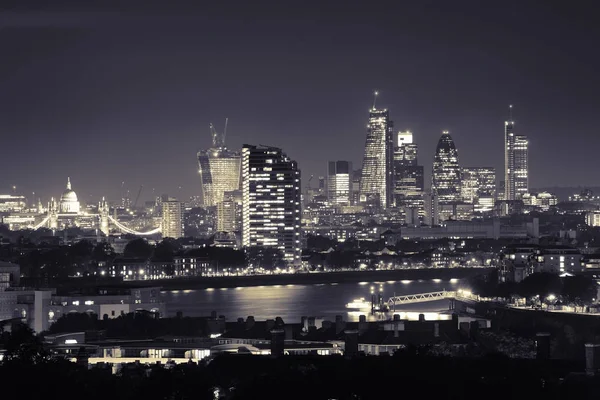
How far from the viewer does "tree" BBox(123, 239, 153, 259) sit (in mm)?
112438

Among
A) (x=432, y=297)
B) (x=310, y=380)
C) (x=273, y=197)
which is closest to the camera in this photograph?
(x=310, y=380)

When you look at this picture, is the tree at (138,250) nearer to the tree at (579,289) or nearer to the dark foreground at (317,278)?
the dark foreground at (317,278)

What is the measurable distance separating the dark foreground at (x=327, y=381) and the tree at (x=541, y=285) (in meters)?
32.4

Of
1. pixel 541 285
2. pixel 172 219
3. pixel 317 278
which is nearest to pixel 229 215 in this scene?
pixel 172 219

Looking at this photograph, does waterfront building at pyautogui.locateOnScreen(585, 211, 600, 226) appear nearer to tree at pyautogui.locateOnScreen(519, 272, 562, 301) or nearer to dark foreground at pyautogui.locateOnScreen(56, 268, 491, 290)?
dark foreground at pyautogui.locateOnScreen(56, 268, 491, 290)

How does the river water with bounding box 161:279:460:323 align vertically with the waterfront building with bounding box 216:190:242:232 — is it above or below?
below

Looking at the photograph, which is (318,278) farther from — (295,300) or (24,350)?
(24,350)

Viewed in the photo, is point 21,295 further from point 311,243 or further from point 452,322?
point 311,243

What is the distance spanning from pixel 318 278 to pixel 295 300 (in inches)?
1051

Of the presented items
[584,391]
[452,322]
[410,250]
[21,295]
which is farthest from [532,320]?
[410,250]

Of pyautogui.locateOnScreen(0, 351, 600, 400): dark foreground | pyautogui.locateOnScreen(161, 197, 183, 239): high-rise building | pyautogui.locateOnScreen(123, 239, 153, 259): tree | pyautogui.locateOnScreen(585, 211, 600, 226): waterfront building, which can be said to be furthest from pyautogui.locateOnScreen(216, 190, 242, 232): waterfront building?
pyautogui.locateOnScreen(0, 351, 600, 400): dark foreground

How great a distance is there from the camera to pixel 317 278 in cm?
10125

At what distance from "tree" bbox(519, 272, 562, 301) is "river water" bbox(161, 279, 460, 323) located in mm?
2666

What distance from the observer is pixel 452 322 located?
45906 millimetres
